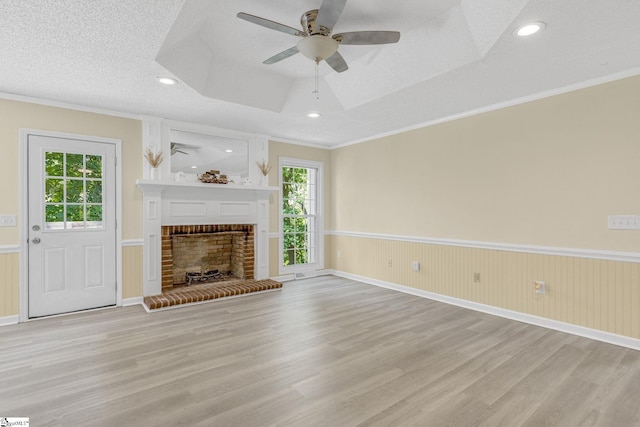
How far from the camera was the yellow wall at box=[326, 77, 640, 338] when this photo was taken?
308 cm

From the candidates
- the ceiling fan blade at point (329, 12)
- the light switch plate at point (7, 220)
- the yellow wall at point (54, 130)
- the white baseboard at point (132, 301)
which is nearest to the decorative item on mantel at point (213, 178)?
the yellow wall at point (54, 130)

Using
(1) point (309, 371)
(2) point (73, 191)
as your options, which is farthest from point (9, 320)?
(1) point (309, 371)

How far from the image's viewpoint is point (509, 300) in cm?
383

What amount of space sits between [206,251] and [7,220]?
2408mm

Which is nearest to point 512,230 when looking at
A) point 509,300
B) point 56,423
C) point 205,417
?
point 509,300

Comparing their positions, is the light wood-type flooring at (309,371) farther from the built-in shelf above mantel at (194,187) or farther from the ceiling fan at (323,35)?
the ceiling fan at (323,35)

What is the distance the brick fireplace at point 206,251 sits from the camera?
15.2ft

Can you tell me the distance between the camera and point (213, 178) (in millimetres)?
4871

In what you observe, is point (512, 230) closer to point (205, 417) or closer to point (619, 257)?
point (619, 257)

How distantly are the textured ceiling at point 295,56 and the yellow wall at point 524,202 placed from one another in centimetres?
37

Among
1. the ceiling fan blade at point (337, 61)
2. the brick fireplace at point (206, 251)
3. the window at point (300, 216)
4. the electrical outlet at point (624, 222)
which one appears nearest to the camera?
the ceiling fan blade at point (337, 61)

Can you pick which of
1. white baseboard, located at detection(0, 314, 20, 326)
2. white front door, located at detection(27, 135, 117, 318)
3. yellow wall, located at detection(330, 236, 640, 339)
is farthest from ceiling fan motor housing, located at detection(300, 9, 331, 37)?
white baseboard, located at detection(0, 314, 20, 326)

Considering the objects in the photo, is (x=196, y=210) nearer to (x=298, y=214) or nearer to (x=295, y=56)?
(x=298, y=214)

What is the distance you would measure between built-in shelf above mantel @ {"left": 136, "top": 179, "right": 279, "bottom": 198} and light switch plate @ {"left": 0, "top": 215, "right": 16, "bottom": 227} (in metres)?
1.28
